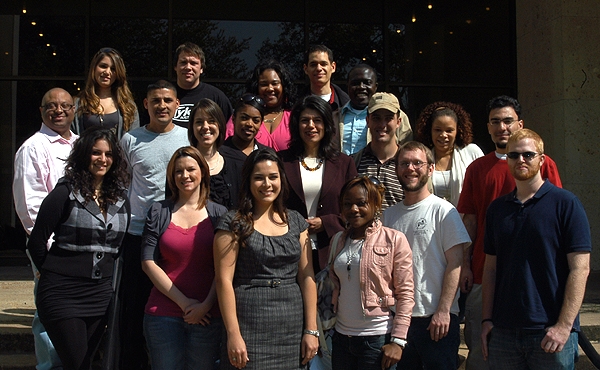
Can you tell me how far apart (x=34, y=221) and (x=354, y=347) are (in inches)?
98.5

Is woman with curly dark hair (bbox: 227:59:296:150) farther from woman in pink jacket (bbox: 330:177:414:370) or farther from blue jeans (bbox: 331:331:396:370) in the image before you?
blue jeans (bbox: 331:331:396:370)

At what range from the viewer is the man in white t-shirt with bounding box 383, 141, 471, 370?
4.30m

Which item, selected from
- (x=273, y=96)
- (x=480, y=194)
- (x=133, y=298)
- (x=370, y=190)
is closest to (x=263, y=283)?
(x=370, y=190)

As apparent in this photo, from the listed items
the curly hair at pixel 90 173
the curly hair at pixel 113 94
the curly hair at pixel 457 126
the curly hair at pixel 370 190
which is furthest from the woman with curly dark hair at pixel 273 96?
the curly hair at pixel 370 190

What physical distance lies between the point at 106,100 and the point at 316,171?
200cm

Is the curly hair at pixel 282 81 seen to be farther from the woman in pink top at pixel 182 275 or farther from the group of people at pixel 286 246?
the woman in pink top at pixel 182 275

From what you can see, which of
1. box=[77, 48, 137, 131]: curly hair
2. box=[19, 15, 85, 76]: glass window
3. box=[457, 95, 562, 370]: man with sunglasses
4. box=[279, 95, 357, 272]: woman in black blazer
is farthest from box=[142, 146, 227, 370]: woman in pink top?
box=[19, 15, 85, 76]: glass window

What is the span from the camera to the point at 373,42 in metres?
11.1

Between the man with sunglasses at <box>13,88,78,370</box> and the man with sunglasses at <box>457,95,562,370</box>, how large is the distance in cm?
298

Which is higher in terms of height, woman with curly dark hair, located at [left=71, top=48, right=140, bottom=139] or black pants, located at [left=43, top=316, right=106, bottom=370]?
woman with curly dark hair, located at [left=71, top=48, right=140, bottom=139]

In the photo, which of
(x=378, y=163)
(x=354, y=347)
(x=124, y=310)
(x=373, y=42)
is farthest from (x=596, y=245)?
(x=124, y=310)

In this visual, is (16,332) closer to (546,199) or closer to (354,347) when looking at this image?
(354,347)

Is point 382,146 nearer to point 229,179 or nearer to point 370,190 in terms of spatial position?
point 370,190

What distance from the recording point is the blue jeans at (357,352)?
13.5 feet
